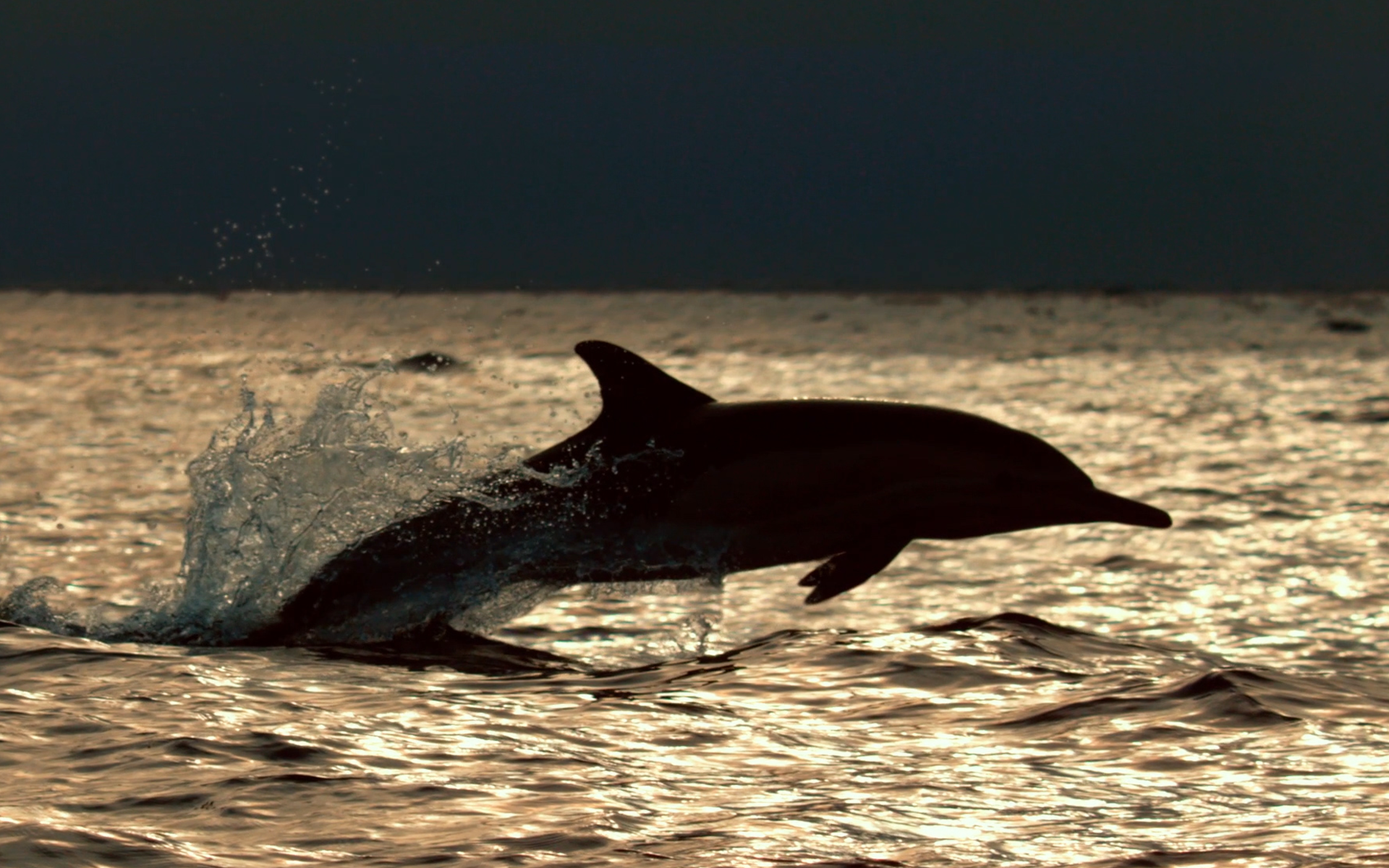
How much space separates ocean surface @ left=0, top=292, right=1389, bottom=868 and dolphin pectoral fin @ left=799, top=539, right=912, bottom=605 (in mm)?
212

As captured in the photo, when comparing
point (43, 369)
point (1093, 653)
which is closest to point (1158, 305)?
point (43, 369)

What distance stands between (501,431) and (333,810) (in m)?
7.15

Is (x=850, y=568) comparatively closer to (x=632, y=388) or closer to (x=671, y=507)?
(x=671, y=507)

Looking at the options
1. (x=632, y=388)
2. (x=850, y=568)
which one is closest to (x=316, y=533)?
(x=632, y=388)

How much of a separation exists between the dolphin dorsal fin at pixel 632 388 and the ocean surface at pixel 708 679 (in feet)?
1.91

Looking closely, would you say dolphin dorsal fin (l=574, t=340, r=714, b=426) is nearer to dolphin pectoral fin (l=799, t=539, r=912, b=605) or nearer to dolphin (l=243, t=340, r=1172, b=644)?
dolphin (l=243, t=340, r=1172, b=644)

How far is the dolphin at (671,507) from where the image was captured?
6012 millimetres

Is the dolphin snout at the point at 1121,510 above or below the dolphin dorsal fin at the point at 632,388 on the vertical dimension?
below

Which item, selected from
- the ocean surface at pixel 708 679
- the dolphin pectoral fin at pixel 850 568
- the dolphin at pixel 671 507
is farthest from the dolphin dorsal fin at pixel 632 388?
the dolphin pectoral fin at pixel 850 568

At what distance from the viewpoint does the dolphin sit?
601 cm

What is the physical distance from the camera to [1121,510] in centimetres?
650

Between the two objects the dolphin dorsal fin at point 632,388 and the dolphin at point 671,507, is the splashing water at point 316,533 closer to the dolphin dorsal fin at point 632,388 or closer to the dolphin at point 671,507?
the dolphin at point 671,507

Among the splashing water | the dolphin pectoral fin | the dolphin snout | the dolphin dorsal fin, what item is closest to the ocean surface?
the splashing water

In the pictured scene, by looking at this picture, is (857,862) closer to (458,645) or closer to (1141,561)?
(458,645)
